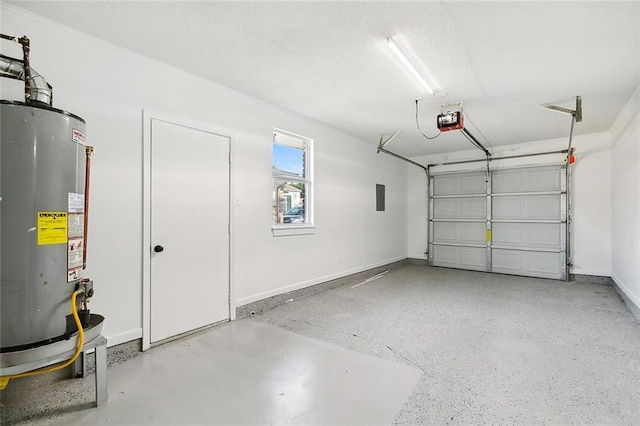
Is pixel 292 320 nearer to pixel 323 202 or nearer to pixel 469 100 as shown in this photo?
pixel 323 202

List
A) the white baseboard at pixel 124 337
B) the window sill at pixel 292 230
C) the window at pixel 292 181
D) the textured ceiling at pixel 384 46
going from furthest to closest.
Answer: the window at pixel 292 181, the window sill at pixel 292 230, the white baseboard at pixel 124 337, the textured ceiling at pixel 384 46

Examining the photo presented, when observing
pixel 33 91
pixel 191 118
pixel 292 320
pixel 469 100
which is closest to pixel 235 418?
pixel 292 320

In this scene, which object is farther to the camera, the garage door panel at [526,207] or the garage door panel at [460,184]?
the garage door panel at [460,184]

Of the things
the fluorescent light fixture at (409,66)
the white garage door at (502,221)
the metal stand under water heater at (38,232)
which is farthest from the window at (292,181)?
the white garage door at (502,221)

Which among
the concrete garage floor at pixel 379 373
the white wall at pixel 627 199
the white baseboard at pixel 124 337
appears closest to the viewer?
the concrete garage floor at pixel 379 373

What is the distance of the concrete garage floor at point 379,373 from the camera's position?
1875mm

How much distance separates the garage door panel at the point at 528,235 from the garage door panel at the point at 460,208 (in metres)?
0.44

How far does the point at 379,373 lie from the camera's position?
2.34m

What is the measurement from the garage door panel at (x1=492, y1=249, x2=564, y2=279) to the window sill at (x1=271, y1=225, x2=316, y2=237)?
14.7 ft

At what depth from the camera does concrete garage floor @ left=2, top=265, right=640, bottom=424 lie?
1.88 metres

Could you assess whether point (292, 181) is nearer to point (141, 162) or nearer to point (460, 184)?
point (141, 162)

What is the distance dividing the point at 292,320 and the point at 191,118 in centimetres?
253

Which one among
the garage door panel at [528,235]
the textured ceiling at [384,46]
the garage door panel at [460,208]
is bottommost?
the garage door panel at [528,235]

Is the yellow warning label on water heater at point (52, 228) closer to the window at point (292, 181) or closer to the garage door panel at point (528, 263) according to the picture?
the window at point (292, 181)
